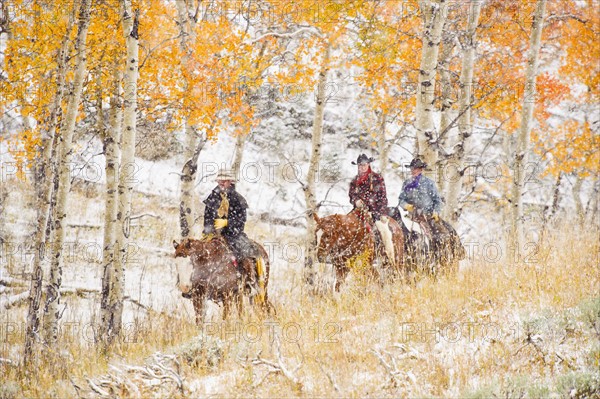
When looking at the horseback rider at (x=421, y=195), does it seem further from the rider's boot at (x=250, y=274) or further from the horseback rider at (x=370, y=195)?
the rider's boot at (x=250, y=274)

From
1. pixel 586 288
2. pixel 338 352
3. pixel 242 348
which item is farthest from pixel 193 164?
pixel 586 288

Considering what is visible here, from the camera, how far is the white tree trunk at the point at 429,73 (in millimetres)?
8484

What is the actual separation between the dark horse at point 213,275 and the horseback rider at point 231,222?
160 millimetres

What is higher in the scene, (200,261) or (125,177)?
(125,177)

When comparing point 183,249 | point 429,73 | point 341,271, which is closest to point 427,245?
point 341,271

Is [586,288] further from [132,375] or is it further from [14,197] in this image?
[14,197]

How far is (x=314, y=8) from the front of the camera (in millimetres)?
10648

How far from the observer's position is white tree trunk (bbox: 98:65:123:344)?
293 inches

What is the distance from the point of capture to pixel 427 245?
8.95 meters

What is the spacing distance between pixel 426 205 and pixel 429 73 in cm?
241

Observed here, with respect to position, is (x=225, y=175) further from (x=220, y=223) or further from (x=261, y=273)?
(x=261, y=273)

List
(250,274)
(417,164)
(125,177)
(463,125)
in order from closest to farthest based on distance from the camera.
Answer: (125,177)
(250,274)
(417,164)
(463,125)

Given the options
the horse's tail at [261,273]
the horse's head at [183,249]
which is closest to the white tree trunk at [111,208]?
the horse's head at [183,249]

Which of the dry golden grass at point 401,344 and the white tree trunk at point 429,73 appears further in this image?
the white tree trunk at point 429,73
